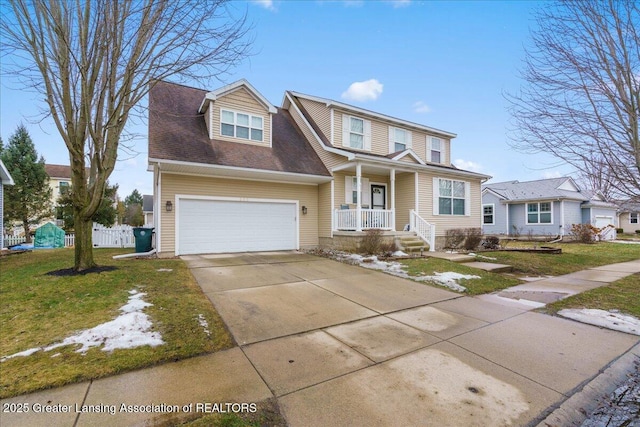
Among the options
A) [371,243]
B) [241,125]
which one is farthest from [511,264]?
[241,125]

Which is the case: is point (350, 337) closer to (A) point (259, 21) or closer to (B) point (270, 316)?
(B) point (270, 316)

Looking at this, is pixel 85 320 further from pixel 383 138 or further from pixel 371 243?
pixel 383 138

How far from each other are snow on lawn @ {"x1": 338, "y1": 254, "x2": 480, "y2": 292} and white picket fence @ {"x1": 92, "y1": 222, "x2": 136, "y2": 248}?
11256mm

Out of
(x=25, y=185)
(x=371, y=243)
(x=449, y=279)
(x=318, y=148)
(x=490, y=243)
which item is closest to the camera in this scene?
(x=449, y=279)

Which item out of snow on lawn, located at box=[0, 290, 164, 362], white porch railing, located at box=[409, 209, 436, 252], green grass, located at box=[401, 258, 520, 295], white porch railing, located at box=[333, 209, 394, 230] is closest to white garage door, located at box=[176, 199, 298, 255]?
white porch railing, located at box=[333, 209, 394, 230]

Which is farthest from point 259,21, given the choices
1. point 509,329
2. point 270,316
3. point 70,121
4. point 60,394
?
point 509,329

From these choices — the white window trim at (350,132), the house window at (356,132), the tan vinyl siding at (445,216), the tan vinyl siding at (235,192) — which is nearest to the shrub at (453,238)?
the tan vinyl siding at (445,216)

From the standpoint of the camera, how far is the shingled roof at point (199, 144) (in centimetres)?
1003

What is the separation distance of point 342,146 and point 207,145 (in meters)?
5.83

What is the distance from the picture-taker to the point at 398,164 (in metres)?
12.3

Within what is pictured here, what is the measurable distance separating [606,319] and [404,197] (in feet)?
31.2

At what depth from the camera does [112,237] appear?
14547 millimetres

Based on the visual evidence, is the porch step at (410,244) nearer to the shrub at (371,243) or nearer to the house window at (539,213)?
the shrub at (371,243)

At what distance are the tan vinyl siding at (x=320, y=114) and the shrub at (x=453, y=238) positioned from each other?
7129mm
